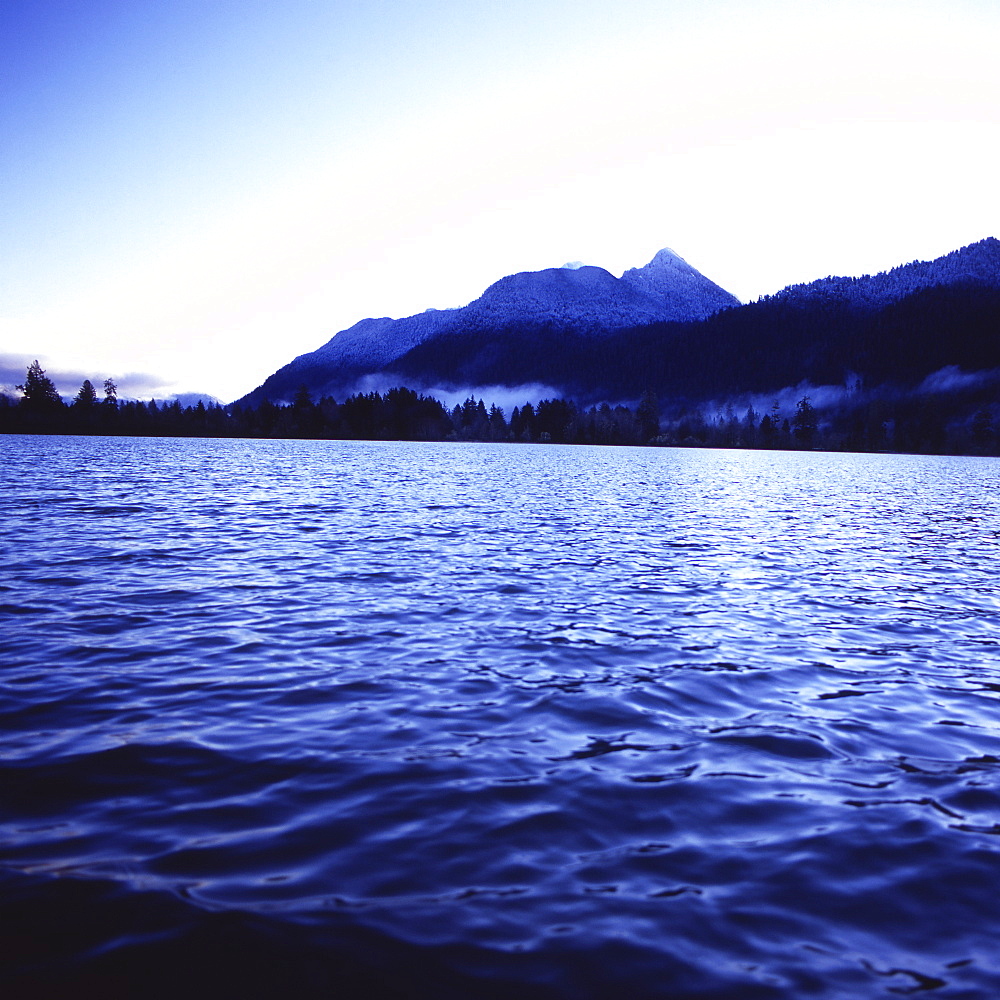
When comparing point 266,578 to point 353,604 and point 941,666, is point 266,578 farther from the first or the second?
point 941,666

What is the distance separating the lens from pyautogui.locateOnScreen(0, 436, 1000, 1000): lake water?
5309 mm

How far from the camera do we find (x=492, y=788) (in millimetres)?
8086

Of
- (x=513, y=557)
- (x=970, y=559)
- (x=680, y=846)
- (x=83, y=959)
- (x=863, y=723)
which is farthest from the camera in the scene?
(x=970, y=559)

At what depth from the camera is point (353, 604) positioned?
56.3 ft

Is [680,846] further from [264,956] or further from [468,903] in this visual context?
[264,956]

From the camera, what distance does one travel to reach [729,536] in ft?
108

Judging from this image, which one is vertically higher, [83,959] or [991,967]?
[83,959]

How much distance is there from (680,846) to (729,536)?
2735 cm

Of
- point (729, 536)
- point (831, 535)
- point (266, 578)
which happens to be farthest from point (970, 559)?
point (266, 578)

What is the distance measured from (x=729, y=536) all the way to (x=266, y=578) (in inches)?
844

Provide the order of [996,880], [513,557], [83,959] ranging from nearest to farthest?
[83,959]
[996,880]
[513,557]

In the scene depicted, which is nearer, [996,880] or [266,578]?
[996,880]

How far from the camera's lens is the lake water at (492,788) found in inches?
209

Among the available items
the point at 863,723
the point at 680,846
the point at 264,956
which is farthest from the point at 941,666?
the point at 264,956
